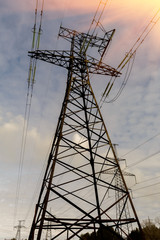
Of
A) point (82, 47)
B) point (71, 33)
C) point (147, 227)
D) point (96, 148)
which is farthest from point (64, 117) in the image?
point (147, 227)

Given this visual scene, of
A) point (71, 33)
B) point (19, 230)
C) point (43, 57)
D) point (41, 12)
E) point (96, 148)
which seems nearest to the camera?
point (41, 12)

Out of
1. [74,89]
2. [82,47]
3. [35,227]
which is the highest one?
[82,47]

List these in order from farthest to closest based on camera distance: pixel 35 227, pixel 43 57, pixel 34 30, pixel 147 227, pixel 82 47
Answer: pixel 147 227 < pixel 82 47 < pixel 43 57 < pixel 34 30 < pixel 35 227

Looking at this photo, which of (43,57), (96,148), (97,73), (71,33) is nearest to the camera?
(96,148)

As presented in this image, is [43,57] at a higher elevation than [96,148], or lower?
higher

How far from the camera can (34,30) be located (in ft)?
32.9

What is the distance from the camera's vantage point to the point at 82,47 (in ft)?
42.5

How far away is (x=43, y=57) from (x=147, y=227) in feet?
204

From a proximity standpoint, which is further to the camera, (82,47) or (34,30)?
(82,47)

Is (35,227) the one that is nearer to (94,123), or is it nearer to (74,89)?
(94,123)

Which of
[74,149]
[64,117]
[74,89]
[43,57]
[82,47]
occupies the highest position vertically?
[82,47]

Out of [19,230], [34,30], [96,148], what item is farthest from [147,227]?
[34,30]

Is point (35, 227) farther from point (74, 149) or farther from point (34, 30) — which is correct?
point (34, 30)

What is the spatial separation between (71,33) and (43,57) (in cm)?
465
